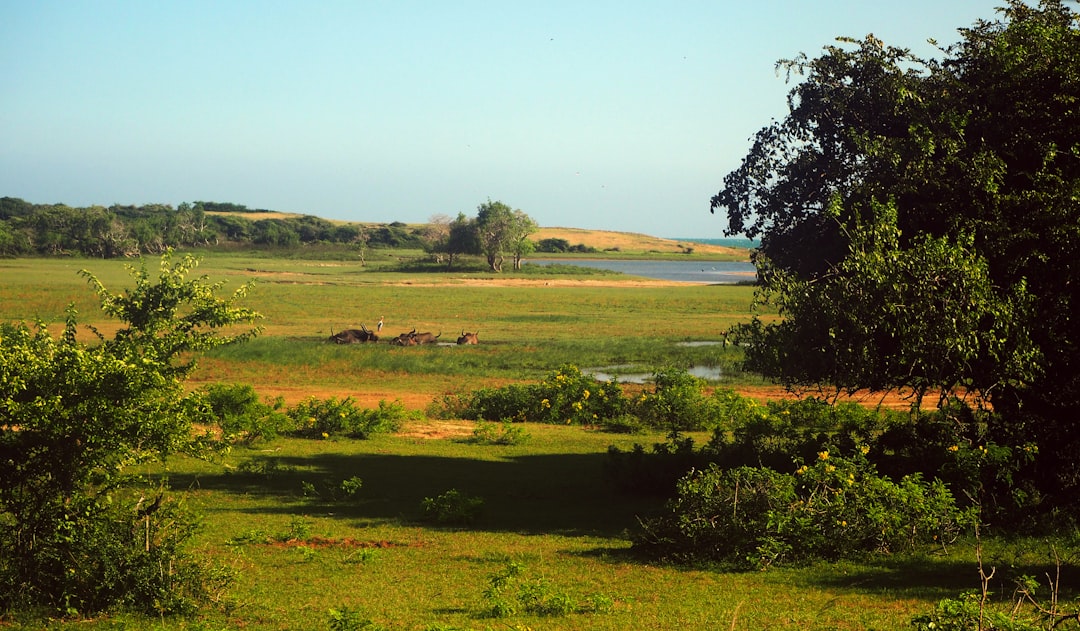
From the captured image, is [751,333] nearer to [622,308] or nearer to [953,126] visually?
[953,126]

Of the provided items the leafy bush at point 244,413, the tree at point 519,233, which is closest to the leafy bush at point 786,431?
the leafy bush at point 244,413

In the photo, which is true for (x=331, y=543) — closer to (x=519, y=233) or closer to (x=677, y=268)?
(x=519, y=233)

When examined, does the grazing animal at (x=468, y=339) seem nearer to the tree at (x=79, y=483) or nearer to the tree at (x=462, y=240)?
the tree at (x=79, y=483)

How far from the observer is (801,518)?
1398cm

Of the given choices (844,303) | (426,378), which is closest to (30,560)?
(844,303)

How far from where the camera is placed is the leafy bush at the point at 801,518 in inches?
547

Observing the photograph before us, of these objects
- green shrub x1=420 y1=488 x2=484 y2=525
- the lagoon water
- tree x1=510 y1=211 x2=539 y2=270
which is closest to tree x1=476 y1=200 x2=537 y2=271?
tree x1=510 y1=211 x2=539 y2=270

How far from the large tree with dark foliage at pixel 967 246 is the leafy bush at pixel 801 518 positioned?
69.6 inches

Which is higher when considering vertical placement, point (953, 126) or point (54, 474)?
point (953, 126)

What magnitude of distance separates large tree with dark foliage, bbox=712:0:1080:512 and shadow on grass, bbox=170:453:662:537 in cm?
381

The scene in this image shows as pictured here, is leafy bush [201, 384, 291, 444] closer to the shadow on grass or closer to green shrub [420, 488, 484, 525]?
the shadow on grass

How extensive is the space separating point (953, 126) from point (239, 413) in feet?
52.2

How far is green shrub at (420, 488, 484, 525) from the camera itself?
1644cm

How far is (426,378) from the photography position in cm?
3591
